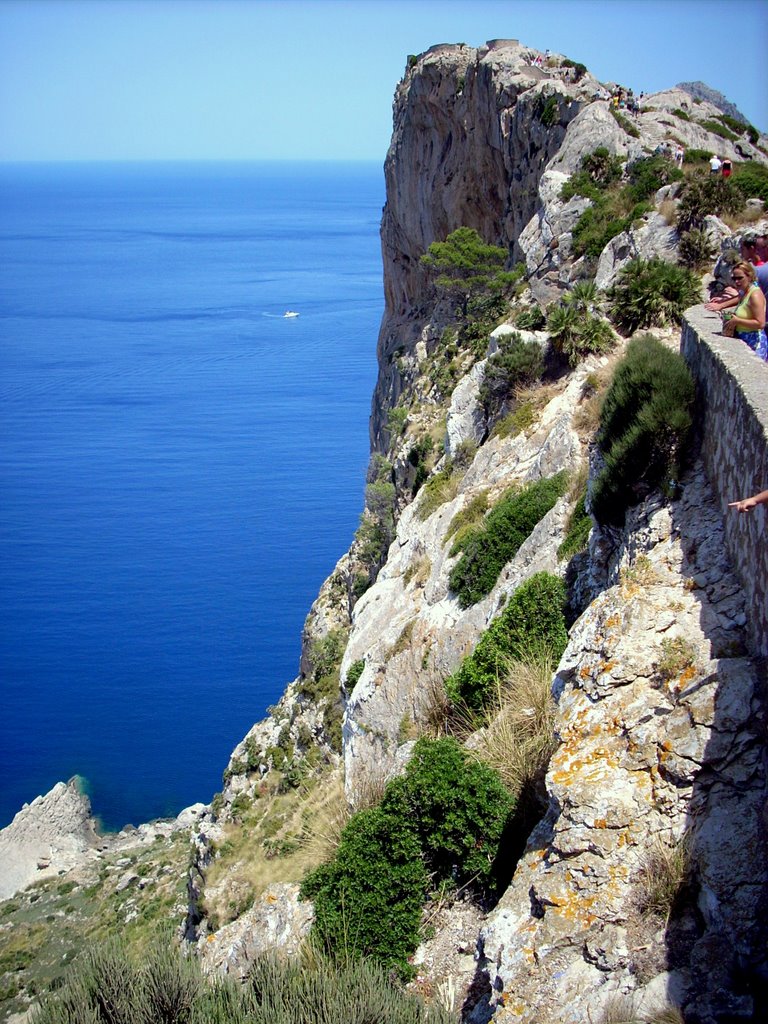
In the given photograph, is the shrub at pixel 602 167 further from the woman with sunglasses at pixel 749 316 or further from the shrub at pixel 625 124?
the woman with sunglasses at pixel 749 316

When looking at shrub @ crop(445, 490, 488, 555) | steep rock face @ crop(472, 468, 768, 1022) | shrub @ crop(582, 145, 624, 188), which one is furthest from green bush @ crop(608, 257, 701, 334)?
steep rock face @ crop(472, 468, 768, 1022)

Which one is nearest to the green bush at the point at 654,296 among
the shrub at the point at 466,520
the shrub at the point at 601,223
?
the shrub at the point at 601,223

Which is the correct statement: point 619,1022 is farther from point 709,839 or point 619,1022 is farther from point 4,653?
point 4,653

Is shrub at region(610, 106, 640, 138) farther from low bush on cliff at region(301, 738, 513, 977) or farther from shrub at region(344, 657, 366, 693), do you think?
low bush on cliff at region(301, 738, 513, 977)

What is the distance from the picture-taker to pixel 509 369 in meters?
18.8

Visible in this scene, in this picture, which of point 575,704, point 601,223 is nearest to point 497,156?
point 601,223

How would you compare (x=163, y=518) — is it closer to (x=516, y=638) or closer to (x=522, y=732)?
(x=516, y=638)

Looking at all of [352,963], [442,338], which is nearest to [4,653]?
[442,338]

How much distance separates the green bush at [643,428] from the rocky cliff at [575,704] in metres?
0.27

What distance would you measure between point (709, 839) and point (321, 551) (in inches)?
2390

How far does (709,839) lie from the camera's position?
228 inches

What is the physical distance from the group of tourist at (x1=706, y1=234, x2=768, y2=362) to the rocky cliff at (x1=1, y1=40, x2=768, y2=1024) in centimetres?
26

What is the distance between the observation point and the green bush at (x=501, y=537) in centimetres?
1402

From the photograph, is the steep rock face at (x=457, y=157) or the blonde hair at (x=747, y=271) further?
the steep rock face at (x=457, y=157)
